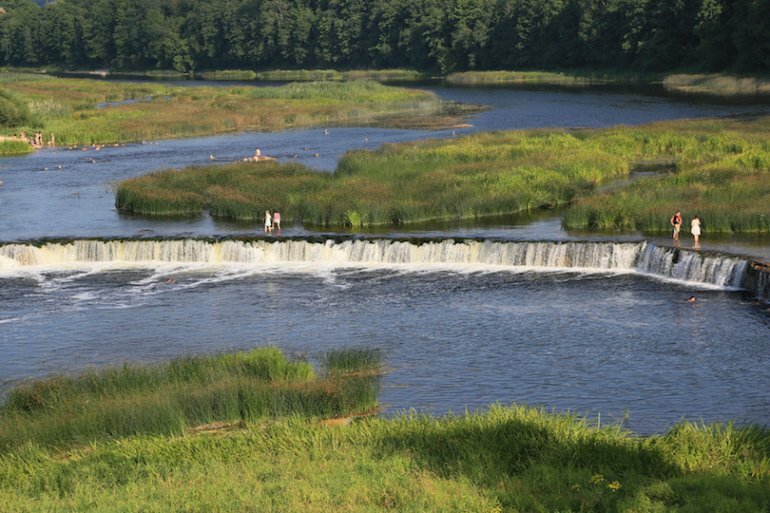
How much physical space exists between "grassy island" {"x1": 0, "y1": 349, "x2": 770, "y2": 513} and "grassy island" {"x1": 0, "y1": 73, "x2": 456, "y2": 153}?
2608 inches

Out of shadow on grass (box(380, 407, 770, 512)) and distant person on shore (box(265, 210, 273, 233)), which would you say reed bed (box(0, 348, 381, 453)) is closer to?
shadow on grass (box(380, 407, 770, 512))

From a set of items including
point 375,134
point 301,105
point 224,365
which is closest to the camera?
point 224,365

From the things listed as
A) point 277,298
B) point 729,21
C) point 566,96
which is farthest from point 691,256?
point 729,21

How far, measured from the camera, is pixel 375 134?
8494 centimetres

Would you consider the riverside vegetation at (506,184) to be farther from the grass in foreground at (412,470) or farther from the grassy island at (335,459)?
the grass in foreground at (412,470)

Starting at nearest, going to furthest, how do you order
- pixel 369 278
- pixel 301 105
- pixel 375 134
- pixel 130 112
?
pixel 369 278, pixel 375 134, pixel 130 112, pixel 301 105

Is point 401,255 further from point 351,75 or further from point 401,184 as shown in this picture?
point 351,75

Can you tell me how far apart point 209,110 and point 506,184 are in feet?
184

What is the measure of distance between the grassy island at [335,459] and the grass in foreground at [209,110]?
66.4 metres

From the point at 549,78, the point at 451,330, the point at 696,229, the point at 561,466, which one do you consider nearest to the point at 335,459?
the point at 561,466

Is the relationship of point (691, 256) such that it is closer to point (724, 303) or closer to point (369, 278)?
point (724, 303)

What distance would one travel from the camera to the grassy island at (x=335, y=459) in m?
17.5

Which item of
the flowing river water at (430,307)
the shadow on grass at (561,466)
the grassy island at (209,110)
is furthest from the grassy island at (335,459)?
the grassy island at (209,110)

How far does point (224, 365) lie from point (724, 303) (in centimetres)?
1680
